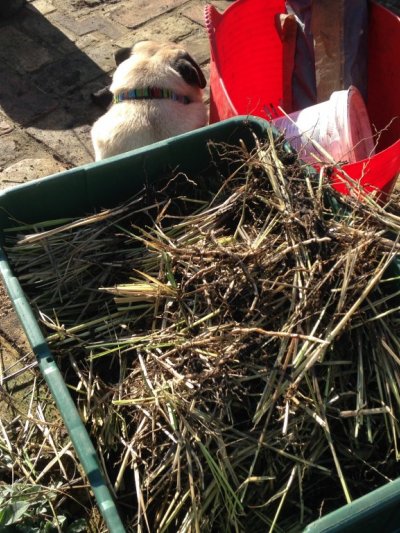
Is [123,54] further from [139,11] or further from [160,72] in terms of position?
[139,11]

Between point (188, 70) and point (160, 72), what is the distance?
0.48 feet

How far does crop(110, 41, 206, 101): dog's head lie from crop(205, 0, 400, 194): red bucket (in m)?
0.17

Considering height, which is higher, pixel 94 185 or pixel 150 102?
pixel 150 102

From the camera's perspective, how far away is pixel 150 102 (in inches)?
124

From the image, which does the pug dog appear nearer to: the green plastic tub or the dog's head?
the dog's head

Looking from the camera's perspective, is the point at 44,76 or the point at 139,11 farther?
the point at 139,11

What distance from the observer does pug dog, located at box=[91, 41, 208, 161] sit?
307 cm

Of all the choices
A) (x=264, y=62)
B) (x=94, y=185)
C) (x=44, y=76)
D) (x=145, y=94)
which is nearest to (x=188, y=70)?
(x=145, y=94)

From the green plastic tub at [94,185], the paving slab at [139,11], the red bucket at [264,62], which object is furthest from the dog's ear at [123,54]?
the paving slab at [139,11]

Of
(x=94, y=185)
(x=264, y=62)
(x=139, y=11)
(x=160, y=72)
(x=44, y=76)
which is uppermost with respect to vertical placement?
(x=139, y=11)

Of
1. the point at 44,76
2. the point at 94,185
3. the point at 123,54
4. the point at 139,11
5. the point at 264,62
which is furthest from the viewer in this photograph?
the point at 139,11

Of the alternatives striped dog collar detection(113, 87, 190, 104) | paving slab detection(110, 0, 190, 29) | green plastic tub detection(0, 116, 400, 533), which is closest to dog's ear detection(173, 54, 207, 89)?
striped dog collar detection(113, 87, 190, 104)

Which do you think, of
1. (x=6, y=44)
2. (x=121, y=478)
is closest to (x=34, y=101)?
(x=6, y=44)

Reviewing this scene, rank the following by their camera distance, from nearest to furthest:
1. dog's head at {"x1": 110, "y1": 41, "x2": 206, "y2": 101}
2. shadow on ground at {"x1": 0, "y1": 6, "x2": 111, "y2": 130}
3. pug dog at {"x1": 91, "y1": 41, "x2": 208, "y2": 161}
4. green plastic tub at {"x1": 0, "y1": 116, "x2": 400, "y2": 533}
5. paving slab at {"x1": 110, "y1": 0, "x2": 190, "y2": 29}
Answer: green plastic tub at {"x1": 0, "y1": 116, "x2": 400, "y2": 533} < pug dog at {"x1": 91, "y1": 41, "x2": 208, "y2": 161} < dog's head at {"x1": 110, "y1": 41, "x2": 206, "y2": 101} < shadow on ground at {"x1": 0, "y1": 6, "x2": 111, "y2": 130} < paving slab at {"x1": 110, "y1": 0, "x2": 190, "y2": 29}
